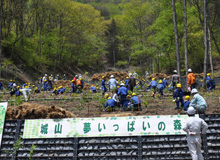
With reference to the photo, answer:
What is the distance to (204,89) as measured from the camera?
1720cm

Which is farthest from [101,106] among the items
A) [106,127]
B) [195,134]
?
[195,134]

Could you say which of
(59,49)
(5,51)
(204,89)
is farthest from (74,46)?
(204,89)

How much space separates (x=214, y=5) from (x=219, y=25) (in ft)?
29.4

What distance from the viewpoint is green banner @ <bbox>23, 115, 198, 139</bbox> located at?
22.6 feet

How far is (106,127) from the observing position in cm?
699

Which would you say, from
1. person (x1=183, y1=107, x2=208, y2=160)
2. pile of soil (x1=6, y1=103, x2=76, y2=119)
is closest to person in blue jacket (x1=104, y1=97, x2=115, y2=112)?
pile of soil (x1=6, y1=103, x2=76, y2=119)

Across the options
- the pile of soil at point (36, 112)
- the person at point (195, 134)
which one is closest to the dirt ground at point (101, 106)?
the pile of soil at point (36, 112)

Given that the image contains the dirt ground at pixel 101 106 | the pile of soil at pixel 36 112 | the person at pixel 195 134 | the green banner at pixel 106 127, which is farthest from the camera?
the dirt ground at pixel 101 106

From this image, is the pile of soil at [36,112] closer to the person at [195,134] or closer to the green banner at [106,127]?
the green banner at [106,127]

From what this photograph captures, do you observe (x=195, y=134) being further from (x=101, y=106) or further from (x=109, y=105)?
(x=101, y=106)

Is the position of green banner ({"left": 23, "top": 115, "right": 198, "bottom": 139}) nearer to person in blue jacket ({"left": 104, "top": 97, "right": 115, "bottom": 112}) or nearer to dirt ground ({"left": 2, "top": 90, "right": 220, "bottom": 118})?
dirt ground ({"left": 2, "top": 90, "right": 220, "bottom": 118})

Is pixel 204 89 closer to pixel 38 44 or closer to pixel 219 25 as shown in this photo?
pixel 219 25

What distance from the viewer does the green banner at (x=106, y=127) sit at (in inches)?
271

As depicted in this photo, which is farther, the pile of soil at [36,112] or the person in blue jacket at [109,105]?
the person in blue jacket at [109,105]
